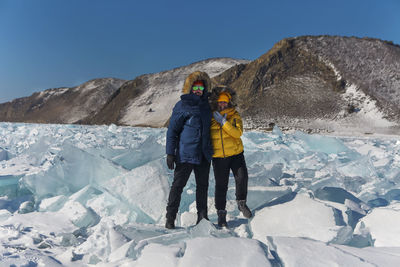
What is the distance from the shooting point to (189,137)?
6.79ft

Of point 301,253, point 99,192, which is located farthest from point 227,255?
point 99,192

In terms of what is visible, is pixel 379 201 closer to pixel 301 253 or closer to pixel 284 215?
pixel 284 215

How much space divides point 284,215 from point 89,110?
189ft

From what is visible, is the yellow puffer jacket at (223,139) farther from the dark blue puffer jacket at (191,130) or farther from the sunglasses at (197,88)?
the sunglasses at (197,88)

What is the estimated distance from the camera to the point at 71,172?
10.1ft

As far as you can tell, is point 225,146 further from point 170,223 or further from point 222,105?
point 170,223

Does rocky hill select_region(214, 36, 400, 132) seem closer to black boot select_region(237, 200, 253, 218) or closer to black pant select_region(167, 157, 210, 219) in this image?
black boot select_region(237, 200, 253, 218)

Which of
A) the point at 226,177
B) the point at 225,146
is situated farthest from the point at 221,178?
the point at 225,146

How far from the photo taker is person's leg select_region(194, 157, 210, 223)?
2.18 metres

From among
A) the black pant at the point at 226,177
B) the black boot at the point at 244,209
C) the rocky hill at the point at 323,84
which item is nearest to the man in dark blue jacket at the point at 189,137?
the black pant at the point at 226,177

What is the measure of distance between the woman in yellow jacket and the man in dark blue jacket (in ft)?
0.24

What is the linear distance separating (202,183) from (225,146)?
0.34 meters

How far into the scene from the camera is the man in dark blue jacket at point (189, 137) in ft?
6.79

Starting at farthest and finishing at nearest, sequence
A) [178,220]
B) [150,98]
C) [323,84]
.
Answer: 1. [150,98]
2. [323,84]
3. [178,220]
